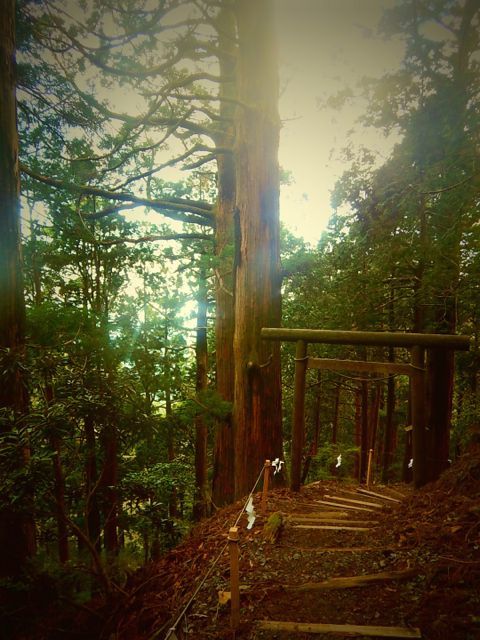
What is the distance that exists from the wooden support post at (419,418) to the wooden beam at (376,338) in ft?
0.60

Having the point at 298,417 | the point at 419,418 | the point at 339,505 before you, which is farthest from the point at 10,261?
the point at 419,418

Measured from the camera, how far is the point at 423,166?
7008 millimetres

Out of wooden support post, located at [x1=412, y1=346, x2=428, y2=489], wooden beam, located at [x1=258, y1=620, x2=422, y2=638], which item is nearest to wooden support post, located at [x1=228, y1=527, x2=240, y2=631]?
wooden beam, located at [x1=258, y1=620, x2=422, y2=638]

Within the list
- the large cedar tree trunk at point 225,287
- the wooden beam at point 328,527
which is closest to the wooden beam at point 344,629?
the wooden beam at point 328,527

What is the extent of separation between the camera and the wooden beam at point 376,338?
187 inches

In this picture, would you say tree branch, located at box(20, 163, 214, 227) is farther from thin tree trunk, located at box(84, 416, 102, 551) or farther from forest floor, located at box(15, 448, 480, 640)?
forest floor, located at box(15, 448, 480, 640)

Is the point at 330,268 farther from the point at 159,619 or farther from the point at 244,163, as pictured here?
the point at 159,619

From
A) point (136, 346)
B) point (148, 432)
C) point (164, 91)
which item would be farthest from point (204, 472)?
point (164, 91)

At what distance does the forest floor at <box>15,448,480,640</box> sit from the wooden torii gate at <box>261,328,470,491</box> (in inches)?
26.8

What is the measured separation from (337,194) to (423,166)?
297 centimetres

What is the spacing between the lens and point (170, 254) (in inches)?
364

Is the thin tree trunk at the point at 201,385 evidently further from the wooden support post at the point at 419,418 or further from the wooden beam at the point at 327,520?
the wooden support post at the point at 419,418

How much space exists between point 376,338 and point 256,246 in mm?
2523

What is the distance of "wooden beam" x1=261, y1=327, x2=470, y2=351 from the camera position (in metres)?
4.75
